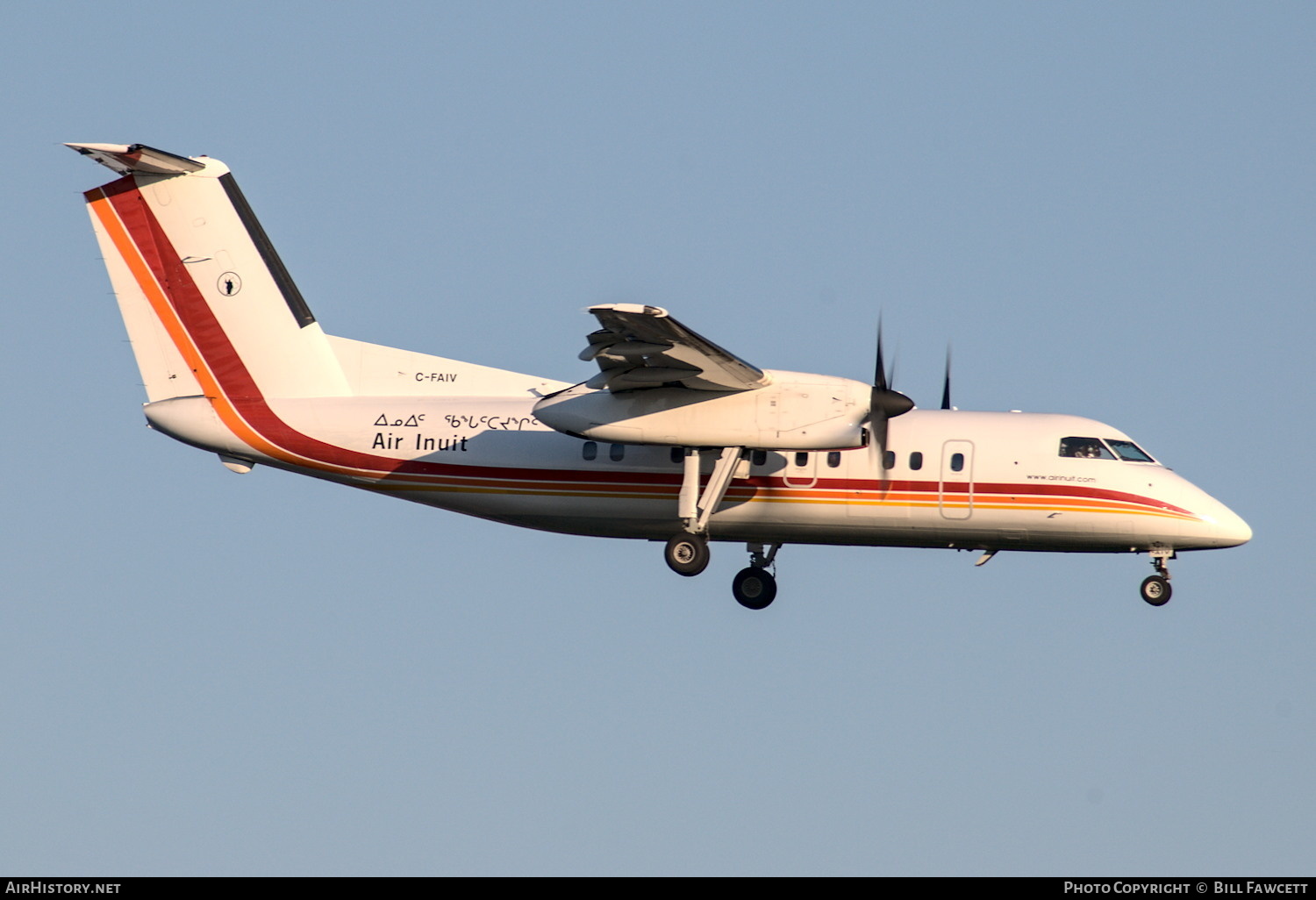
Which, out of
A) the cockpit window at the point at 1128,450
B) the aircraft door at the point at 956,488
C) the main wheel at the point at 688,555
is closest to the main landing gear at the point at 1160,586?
the cockpit window at the point at 1128,450

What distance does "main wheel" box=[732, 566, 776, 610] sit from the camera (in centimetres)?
2544

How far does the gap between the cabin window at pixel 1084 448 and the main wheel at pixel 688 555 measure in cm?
531

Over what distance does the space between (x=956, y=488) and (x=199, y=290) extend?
11.7 metres

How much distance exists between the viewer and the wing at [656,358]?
20.8 metres

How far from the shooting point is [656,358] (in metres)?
22.0

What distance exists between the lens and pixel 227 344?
24922mm

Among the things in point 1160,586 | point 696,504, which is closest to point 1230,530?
point 1160,586

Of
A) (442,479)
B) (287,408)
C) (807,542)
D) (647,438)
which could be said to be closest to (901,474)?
(807,542)

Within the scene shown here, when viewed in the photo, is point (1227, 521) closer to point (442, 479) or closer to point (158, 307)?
point (442, 479)

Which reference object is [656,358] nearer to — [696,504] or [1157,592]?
[696,504]

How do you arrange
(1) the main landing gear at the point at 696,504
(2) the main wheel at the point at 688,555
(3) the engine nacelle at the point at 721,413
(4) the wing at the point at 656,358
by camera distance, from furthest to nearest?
(2) the main wheel at the point at 688,555 < (1) the main landing gear at the point at 696,504 < (3) the engine nacelle at the point at 721,413 < (4) the wing at the point at 656,358

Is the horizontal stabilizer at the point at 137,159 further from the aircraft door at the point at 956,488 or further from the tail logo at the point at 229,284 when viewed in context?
the aircraft door at the point at 956,488

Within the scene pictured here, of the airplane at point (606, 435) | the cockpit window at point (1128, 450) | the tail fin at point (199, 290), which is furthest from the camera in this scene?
the tail fin at point (199, 290)

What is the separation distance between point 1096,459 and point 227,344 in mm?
12903
